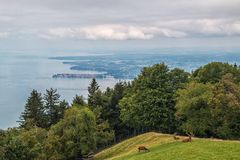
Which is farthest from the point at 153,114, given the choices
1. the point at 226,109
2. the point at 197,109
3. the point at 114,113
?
the point at 114,113

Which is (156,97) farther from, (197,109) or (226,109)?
(226,109)

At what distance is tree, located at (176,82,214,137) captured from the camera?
4288 centimetres

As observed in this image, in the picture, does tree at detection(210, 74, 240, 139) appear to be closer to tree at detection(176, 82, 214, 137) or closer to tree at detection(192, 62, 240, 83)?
tree at detection(176, 82, 214, 137)

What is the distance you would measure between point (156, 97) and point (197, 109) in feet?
31.1

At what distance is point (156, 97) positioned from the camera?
5262cm

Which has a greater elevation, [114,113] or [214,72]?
[214,72]

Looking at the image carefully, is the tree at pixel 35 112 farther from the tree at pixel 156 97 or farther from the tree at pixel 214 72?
the tree at pixel 214 72

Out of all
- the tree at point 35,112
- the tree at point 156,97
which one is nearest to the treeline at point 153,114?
the tree at point 156,97

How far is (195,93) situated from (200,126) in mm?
4139

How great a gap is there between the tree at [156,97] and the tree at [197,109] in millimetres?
7317

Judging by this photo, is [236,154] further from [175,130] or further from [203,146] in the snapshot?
[175,130]

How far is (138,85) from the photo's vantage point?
5675cm

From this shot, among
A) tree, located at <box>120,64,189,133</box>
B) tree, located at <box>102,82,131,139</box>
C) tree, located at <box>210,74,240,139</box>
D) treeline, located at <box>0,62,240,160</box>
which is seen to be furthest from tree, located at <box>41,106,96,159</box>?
tree, located at <box>102,82,131,139</box>

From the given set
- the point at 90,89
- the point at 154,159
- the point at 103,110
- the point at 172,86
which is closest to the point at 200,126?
the point at 172,86
